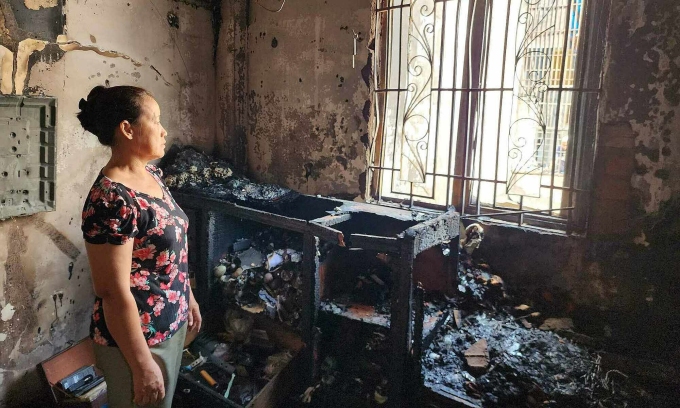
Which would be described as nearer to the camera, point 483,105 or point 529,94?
point 529,94

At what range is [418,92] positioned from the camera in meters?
3.15

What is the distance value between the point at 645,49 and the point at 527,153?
0.84m

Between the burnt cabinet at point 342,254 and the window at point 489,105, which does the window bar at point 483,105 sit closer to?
the window at point 489,105

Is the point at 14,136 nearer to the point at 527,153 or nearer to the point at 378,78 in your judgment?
the point at 378,78

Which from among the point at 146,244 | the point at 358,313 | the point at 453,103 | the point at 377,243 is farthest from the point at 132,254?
the point at 453,103

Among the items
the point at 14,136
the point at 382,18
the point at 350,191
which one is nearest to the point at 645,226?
the point at 350,191

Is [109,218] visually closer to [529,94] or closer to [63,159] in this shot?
[63,159]

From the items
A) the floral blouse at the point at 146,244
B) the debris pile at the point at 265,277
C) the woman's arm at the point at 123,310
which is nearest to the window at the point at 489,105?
the debris pile at the point at 265,277

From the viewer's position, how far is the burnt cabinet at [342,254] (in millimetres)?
2225

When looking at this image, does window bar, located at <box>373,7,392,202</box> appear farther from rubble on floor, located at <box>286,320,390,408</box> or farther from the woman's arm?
the woman's arm

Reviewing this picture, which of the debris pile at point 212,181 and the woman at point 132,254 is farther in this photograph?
the debris pile at point 212,181

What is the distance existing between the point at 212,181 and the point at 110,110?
200 centimetres

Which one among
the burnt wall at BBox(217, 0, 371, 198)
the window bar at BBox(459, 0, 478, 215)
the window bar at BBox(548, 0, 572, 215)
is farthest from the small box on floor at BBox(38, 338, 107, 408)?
the window bar at BBox(548, 0, 572, 215)

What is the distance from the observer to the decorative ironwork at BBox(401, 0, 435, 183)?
308 cm
